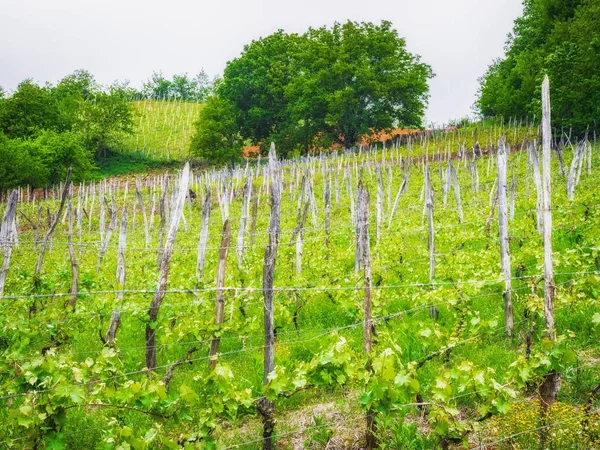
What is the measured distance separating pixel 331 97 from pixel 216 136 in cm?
1075

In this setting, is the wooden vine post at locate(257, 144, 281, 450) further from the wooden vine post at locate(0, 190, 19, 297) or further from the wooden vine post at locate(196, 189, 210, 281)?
the wooden vine post at locate(0, 190, 19, 297)

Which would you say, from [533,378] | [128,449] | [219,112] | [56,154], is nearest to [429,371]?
[533,378]

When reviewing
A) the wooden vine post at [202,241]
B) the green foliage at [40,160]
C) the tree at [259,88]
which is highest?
the tree at [259,88]

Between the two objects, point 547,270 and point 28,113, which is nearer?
point 547,270

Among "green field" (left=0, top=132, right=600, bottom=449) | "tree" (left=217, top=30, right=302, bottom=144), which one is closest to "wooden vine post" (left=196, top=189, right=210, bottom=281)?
"green field" (left=0, top=132, right=600, bottom=449)

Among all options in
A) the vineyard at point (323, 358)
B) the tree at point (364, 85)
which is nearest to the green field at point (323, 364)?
the vineyard at point (323, 358)

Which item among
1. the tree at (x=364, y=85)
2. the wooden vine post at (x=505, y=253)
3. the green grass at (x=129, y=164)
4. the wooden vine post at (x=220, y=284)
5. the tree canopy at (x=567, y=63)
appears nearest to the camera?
the wooden vine post at (x=220, y=284)

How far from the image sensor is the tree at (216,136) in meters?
41.3

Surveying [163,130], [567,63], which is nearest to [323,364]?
[567,63]

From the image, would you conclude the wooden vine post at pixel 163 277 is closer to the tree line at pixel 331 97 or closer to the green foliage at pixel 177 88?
the tree line at pixel 331 97

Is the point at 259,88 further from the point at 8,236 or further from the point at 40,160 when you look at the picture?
the point at 8,236

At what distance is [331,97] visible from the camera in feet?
132

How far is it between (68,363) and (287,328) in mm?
4057

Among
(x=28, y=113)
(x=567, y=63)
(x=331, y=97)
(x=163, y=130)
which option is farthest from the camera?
(x=163, y=130)
